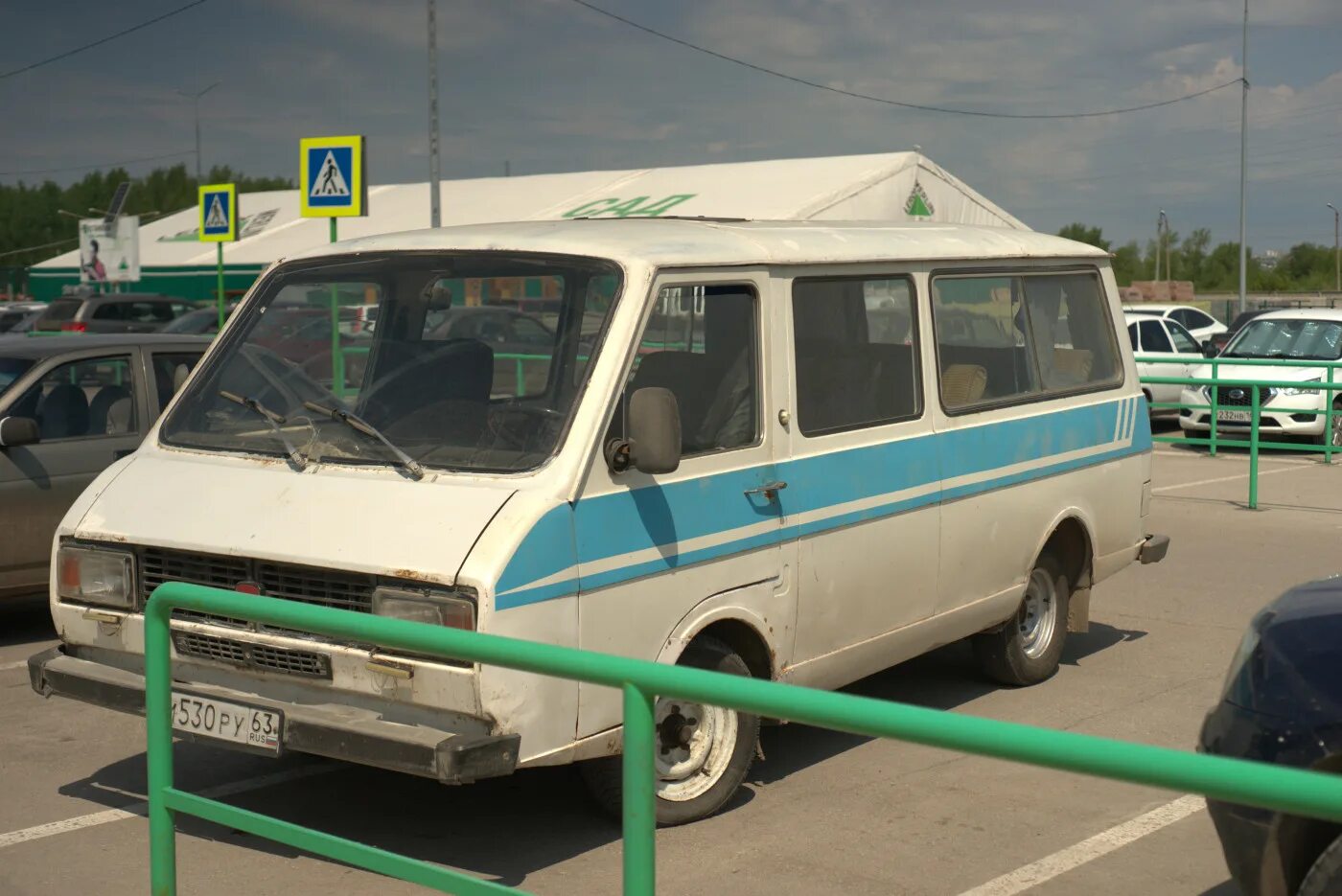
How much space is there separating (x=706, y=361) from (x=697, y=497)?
20.2 inches

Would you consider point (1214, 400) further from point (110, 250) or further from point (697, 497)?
point (110, 250)

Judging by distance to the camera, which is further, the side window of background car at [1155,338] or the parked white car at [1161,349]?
the side window of background car at [1155,338]

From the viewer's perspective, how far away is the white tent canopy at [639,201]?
30.6 metres

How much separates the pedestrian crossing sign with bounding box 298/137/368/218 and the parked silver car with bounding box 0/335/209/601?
5921mm

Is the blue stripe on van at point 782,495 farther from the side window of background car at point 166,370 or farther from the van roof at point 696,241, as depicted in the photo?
the side window of background car at point 166,370

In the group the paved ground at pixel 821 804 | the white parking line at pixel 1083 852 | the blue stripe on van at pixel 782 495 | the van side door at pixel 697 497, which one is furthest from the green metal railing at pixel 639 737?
the van side door at pixel 697 497

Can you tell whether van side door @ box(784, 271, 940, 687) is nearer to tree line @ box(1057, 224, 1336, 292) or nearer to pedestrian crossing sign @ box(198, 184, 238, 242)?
pedestrian crossing sign @ box(198, 184, 238, 242)

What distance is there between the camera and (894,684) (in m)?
7.48

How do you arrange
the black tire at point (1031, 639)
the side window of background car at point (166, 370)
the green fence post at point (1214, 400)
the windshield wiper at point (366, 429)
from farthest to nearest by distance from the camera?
the green fence post at point (1214, 400) → the side window of background car at point (166, 370) → the black tire at point (1031, 639) → the windshield wiper at point (366, 429)

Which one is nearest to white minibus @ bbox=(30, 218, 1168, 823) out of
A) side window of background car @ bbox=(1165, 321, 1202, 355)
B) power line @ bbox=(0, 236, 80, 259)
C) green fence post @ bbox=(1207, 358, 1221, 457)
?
green fence post @ bbox=(1207, 358, 1221, 457)

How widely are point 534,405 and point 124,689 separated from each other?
1611 millimetres

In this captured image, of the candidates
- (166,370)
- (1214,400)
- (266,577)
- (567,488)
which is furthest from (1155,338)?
(266,577)

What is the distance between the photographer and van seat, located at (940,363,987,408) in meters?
6.56

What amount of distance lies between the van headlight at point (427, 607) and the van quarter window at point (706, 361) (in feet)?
3.39
